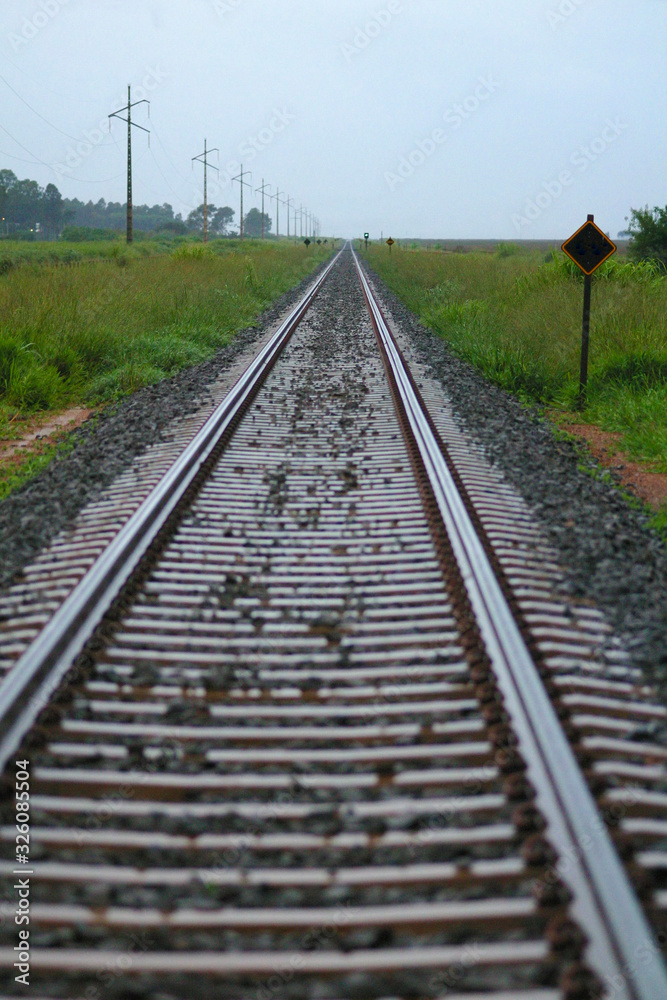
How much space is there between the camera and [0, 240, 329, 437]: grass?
33.8 feet

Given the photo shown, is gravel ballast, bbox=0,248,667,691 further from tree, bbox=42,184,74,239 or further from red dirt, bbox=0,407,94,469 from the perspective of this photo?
tree, bbox=42,184,74,239

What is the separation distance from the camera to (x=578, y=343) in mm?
11773

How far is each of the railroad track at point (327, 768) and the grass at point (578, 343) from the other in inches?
176

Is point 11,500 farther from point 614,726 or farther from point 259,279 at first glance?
point 259,279

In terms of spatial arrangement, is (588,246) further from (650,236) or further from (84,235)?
(84,235)

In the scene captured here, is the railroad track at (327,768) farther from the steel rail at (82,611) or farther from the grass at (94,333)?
the grass at (94,333)

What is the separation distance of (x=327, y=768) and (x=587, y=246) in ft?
27.2

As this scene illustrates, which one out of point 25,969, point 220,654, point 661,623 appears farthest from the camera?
point 661,623

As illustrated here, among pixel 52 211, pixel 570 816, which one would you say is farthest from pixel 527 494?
pixel 52 211

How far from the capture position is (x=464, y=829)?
254 centimetres

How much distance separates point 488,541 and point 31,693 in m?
2.72

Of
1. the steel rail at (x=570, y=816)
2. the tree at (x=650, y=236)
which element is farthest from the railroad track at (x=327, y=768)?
the tree at (x=650, y=236)

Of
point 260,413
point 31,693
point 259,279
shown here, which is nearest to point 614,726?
point 31,693

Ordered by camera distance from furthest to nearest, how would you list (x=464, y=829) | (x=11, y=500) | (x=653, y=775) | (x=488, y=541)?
(x=11, y=500), (x=488, y=541), (x=653, y=775), (x=464, y=829)
